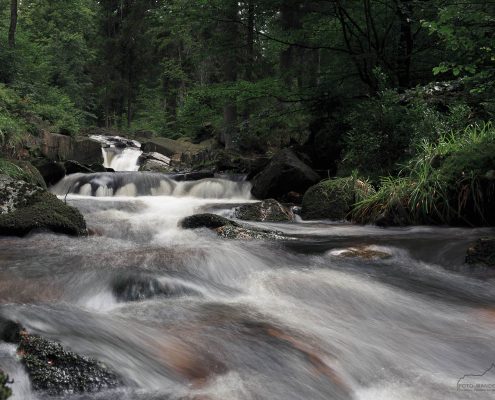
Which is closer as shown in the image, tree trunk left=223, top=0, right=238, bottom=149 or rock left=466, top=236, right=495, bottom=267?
rock left=466, top=236, right=495, bottom=267

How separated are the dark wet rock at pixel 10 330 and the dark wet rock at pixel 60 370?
0.43 ft

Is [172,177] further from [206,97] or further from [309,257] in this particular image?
[309,257]

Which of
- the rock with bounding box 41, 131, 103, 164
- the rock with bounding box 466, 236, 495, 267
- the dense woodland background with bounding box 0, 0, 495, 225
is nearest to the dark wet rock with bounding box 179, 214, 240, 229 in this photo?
the rock with bounding box 466, 236, 495, 267

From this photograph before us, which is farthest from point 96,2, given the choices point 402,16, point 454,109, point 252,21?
point 454,109

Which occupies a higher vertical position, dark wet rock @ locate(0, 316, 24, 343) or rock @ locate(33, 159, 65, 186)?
rock @ locate(33, 159, 65, 186)

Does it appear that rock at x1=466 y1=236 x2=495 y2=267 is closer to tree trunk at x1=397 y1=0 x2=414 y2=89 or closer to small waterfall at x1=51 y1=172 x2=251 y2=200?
tree trunk at x1=397 y1=0 x2=414 y2=89

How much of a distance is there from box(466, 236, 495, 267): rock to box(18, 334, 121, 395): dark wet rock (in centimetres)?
471

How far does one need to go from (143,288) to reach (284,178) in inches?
318

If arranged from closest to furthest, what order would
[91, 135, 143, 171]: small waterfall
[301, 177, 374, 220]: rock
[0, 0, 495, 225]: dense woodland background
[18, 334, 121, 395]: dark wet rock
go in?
[18, 334, 121, 395]: dark wet rock, [0, 0, 495, 225]: dense woodland background, [301, 177, 374, 220]: rock, [91, 135, 143, 171]: small waterfall

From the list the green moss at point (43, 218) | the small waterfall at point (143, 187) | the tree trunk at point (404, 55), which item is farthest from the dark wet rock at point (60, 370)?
the tree trunk at point (404, 55)

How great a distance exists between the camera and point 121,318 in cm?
362

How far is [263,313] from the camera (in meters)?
4.02

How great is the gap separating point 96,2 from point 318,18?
31252 mm

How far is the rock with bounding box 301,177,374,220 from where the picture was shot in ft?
31.5
